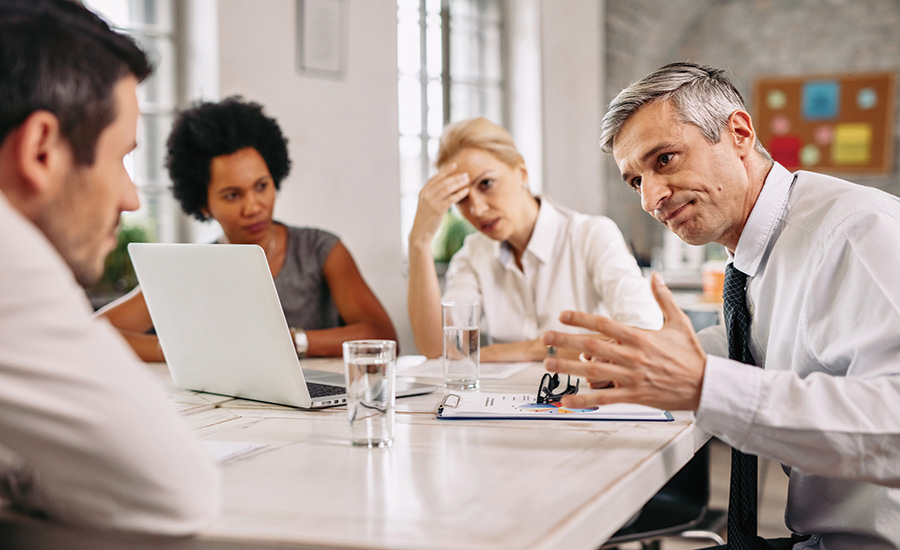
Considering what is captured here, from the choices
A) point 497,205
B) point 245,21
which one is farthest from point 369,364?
point 245,21

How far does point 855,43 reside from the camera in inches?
281

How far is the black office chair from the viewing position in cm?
174

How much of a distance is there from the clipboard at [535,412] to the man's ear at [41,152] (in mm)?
Result: 665

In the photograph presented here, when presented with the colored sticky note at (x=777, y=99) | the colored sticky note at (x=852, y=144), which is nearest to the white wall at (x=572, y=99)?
the colored sticky note at (x=777, y=99)

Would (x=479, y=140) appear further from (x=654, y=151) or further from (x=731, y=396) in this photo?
(x=731, y=396)

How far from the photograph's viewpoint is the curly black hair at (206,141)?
236 centimetres

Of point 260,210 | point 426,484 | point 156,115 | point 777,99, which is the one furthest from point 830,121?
point 426,484

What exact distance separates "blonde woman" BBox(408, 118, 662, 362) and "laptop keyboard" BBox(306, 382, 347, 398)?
2.67ft

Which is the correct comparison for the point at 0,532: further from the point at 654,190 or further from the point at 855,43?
the point at 855,43

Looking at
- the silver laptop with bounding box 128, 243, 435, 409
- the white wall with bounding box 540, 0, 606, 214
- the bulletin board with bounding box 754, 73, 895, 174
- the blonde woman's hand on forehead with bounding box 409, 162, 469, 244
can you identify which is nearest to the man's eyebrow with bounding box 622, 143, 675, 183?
the silver laptop with bounding box 128, 243, 435, 409

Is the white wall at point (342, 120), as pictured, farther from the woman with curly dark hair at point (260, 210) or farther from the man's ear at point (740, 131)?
the man's ear at point (740, 131)

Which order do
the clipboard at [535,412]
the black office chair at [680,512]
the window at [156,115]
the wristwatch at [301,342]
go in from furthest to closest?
the window at [156,115]
the wristwatch at [301,342]
the black office chair at [680,512]
the clipboard at [535,412]

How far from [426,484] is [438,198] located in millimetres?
1542

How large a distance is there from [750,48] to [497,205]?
5962 mm
